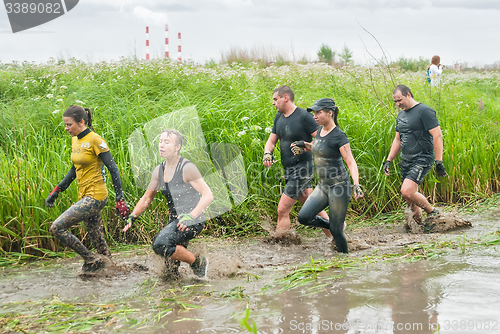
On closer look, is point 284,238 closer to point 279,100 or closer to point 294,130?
point 294,130

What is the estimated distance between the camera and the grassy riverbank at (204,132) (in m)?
5.61

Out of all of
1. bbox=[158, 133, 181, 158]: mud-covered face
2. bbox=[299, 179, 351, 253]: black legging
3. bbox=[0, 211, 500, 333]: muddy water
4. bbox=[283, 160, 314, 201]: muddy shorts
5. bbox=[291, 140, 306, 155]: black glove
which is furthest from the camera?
bbox=[283, 160, 314, 201]: muddy shorts

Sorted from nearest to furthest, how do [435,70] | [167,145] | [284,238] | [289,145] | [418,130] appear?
[167,145], [289,145], [284,238], [418,130], [435,70]

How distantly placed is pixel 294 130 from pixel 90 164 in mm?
2412

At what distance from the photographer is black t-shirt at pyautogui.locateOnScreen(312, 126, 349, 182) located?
4.76 meters

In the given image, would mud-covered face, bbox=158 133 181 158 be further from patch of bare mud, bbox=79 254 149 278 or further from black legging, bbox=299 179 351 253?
black legging, bbox=299 179 351 253

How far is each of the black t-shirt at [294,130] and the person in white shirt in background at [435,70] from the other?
7.26 metres

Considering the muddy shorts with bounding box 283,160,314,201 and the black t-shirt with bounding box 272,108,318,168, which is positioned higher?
the black t-shirt with bounding box 272,108,318,168

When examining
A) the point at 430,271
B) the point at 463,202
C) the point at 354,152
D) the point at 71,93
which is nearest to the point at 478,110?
the point at 463,202

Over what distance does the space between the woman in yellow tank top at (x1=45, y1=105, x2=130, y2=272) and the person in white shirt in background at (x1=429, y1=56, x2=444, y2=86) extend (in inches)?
369

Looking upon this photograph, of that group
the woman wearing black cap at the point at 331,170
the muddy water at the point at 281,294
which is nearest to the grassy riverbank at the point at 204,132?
the muddy water at the point at 281,294

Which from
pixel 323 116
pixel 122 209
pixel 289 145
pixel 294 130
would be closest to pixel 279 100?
pixel 294 130

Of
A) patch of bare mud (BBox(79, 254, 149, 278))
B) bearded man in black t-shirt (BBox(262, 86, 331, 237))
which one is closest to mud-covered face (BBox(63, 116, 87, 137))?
patch of bare mud (BBox(79, 254, 149, 278))

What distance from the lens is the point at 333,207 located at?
4762 mm
